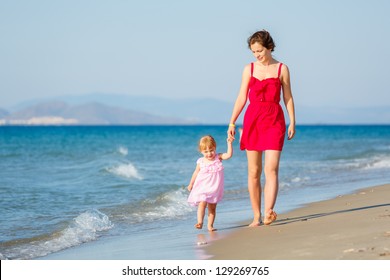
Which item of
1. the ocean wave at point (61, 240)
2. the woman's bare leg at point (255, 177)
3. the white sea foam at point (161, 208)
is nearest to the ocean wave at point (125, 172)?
the white sea foam at point (161, 208)

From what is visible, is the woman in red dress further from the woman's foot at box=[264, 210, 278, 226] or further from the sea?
the sea

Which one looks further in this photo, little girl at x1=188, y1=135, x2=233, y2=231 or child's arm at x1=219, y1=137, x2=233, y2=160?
little girl at x1=188, y1=135, x2=233, y2=231

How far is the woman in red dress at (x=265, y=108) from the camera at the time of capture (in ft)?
25.0

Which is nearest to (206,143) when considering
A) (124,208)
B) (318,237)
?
(318,237)

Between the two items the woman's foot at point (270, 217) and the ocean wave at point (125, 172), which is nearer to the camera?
the woman's foot at point (270, 217)

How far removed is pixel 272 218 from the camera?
7816mm

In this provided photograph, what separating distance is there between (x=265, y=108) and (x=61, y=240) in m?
2.86

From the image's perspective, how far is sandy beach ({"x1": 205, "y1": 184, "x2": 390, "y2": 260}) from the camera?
588 cm

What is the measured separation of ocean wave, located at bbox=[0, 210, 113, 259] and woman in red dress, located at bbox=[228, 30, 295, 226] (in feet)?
7.41

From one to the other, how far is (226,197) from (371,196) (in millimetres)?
2992

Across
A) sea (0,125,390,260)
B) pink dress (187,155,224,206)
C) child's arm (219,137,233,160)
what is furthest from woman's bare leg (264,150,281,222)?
pink dress (187,155,224,206)

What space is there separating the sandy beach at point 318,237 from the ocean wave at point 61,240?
1917mm

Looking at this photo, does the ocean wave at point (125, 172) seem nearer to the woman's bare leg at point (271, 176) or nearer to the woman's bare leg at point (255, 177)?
the woman's bare leg at point (255, 177)
